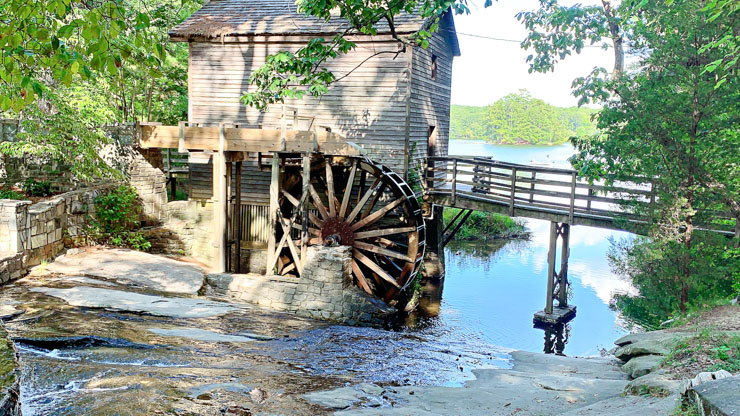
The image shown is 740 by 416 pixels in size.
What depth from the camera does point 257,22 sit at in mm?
15633

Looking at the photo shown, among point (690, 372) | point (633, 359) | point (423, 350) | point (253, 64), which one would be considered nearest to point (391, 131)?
point (253, 64)

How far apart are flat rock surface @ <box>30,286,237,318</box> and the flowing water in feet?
0.82

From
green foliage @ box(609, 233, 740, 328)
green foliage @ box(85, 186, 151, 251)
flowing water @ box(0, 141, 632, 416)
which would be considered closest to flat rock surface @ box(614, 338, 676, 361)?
flowing water @ box(0, 141, 632, 416)

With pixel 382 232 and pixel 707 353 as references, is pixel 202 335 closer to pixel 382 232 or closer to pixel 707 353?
pixel 382 232

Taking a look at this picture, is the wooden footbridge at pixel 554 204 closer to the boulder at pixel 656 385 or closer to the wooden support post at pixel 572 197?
the wooden support post at pixel 572 197

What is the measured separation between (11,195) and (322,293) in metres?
7.12

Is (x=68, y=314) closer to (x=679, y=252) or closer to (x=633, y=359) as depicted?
(x=633, y=359)

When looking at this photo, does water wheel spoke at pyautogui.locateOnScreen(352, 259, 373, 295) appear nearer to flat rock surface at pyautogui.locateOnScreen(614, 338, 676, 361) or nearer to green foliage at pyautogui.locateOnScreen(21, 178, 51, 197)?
flat rock surface at pyautogui.locateOnScreen(614, 338, 676, 361)

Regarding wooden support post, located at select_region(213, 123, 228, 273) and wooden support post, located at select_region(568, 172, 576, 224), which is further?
wooden support post, located at select_region(568, 172, 576, 224)

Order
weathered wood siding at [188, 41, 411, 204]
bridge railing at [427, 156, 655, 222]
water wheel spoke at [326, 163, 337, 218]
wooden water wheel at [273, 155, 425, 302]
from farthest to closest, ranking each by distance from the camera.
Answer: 1. weathered wood siding at [188, 41, 411, 204]
2. water wheel spoke at [326, 163, 337, 218]
3. wooden water wheel at [273, 155, 425, 302]
4. bridge railing at [427, 156, 655, 222]

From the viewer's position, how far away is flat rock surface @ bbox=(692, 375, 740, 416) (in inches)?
133

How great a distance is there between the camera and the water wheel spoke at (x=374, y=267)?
538 inches

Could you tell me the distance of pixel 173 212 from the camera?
1641cm

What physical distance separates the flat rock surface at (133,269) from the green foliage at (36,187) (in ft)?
7.11
